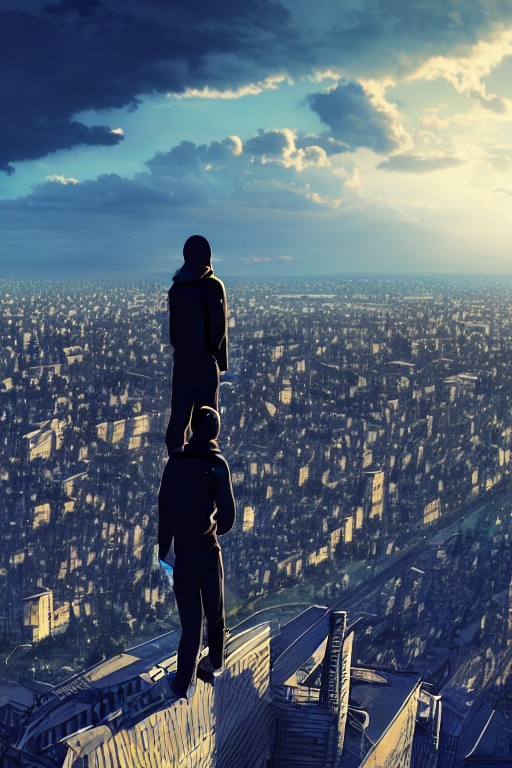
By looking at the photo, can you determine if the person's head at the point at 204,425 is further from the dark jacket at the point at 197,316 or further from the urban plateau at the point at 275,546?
the urban plateau at the point at 275,546

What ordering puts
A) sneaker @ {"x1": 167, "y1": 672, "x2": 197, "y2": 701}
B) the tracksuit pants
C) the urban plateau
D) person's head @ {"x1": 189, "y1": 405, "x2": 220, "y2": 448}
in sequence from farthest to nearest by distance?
the urban plateau, sneaker @ {"x1": 167, "y1": 672, "x2": 197, "y2": 701}, the tracksuit pants, person's head @ {"x1": 189, "y1": 405, "x2": 220, "y2": 448}

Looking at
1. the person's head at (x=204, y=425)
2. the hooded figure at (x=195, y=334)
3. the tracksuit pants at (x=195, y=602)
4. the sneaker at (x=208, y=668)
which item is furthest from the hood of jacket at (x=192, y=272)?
the sneaker at (x=208, y=668)

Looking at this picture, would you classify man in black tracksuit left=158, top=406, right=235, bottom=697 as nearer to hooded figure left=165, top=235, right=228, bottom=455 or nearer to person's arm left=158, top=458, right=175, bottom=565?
person's arm left=158, top=458, right=175, bottom=565

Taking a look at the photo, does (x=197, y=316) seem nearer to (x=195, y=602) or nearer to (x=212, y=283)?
(x=212, y=283)

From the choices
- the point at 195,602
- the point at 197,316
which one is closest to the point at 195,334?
the point at 197,316

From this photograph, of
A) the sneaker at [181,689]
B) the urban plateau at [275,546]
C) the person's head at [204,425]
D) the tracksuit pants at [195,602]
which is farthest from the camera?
the urban plateau at [275,546]

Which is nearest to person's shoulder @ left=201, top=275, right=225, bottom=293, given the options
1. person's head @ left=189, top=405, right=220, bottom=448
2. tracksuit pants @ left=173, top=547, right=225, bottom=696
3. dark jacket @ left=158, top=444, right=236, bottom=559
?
person's head @ left=189, top=405, right=220, bottom=448
